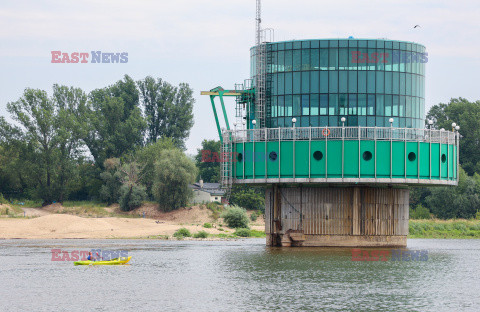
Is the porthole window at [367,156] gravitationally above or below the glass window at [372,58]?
below

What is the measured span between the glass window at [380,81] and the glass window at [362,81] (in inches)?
49.5

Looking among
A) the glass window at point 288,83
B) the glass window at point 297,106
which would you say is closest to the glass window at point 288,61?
the glass window at point 288,83

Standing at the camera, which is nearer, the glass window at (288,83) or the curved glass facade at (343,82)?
the curved glass facade at (343,82)

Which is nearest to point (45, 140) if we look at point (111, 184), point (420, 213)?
point (111, 184)

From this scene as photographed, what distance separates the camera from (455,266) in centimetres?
6581

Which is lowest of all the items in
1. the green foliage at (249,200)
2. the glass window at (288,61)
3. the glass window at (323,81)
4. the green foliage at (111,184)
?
the green foliage at (249,200)

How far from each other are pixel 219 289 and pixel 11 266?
72.6ft

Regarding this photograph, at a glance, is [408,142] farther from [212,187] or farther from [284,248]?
[212,187]

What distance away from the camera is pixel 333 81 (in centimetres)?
7681

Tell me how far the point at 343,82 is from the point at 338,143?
7482 millimetres

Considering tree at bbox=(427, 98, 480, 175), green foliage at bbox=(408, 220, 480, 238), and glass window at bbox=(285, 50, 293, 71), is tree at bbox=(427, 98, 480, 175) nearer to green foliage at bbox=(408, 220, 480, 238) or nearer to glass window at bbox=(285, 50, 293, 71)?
green foliage at bbox=(408, 220, 480, 238)

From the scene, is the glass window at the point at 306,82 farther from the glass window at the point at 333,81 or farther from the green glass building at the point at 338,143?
the glass window at the point at 333,81

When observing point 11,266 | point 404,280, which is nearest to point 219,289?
point 404,280

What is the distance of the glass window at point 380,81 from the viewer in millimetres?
77312
